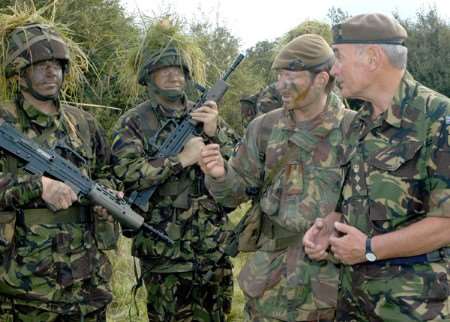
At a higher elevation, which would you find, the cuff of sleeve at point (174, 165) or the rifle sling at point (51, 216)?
the cuff of sleeve at point (174, 165)

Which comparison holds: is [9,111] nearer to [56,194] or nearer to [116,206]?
[56,194]

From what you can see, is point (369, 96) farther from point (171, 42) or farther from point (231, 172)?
point (171, 42)

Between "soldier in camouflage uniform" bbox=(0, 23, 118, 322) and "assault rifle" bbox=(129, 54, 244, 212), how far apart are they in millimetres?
386

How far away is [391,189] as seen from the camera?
302 cm

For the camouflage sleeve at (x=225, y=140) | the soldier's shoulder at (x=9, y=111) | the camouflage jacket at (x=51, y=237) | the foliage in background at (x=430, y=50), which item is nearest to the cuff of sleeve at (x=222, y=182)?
the camouflage jacket at (x=51, y=237)

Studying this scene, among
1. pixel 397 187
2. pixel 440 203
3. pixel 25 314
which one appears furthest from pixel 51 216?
pixel 440 203

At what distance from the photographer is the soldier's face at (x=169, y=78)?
16.2ft

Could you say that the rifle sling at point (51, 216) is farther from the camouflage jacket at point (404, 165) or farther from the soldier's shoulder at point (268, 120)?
the camouflage jacket at point (404, 165)

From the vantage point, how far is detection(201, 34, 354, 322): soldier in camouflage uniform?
149 inches

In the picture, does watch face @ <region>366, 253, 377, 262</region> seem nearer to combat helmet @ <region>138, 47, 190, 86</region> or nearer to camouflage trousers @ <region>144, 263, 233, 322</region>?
camouflage trousers @ <region>144, 263, 233, 322</region>

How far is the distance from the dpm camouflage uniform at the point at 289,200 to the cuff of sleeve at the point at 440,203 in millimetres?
864

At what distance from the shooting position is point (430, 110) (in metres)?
3.01

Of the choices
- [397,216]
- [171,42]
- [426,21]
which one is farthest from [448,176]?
[426,21]

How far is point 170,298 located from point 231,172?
1.37m
